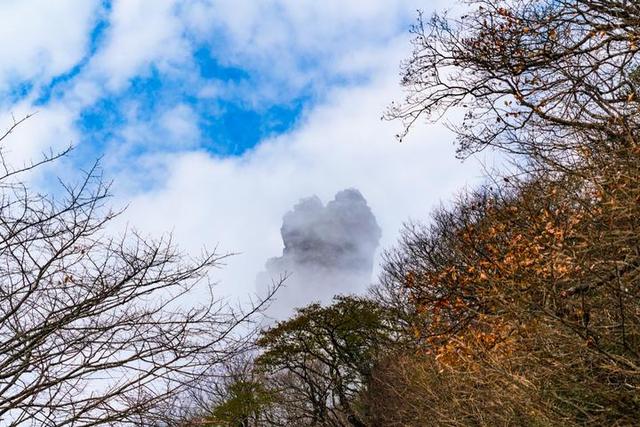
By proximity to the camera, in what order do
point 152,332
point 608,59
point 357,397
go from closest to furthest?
point 152,332 < point 608,59 < point 357,397

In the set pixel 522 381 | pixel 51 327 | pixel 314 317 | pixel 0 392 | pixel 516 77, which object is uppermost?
pixel 314 317

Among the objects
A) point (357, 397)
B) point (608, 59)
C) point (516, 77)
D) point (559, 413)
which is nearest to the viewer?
point (559, 413)

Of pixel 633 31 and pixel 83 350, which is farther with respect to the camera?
pixel 633 31

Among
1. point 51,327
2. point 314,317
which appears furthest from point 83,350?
point 314,317

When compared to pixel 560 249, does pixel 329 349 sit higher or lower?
higher

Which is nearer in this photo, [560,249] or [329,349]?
[560,249]

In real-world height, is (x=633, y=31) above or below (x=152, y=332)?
above

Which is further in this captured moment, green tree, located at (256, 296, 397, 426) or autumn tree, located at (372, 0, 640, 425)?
green tree, located at (256, 296, 397, 426)

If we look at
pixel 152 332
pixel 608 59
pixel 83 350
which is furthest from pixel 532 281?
pixel 83 350

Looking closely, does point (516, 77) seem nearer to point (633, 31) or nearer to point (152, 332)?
point (633, 31)

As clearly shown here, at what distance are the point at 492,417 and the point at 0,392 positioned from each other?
5973 millimetres

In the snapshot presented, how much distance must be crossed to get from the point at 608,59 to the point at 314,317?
14.7 meters

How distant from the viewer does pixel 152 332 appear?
3715 mm

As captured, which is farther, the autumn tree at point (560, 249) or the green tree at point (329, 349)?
the green tree at point (329, 349)
